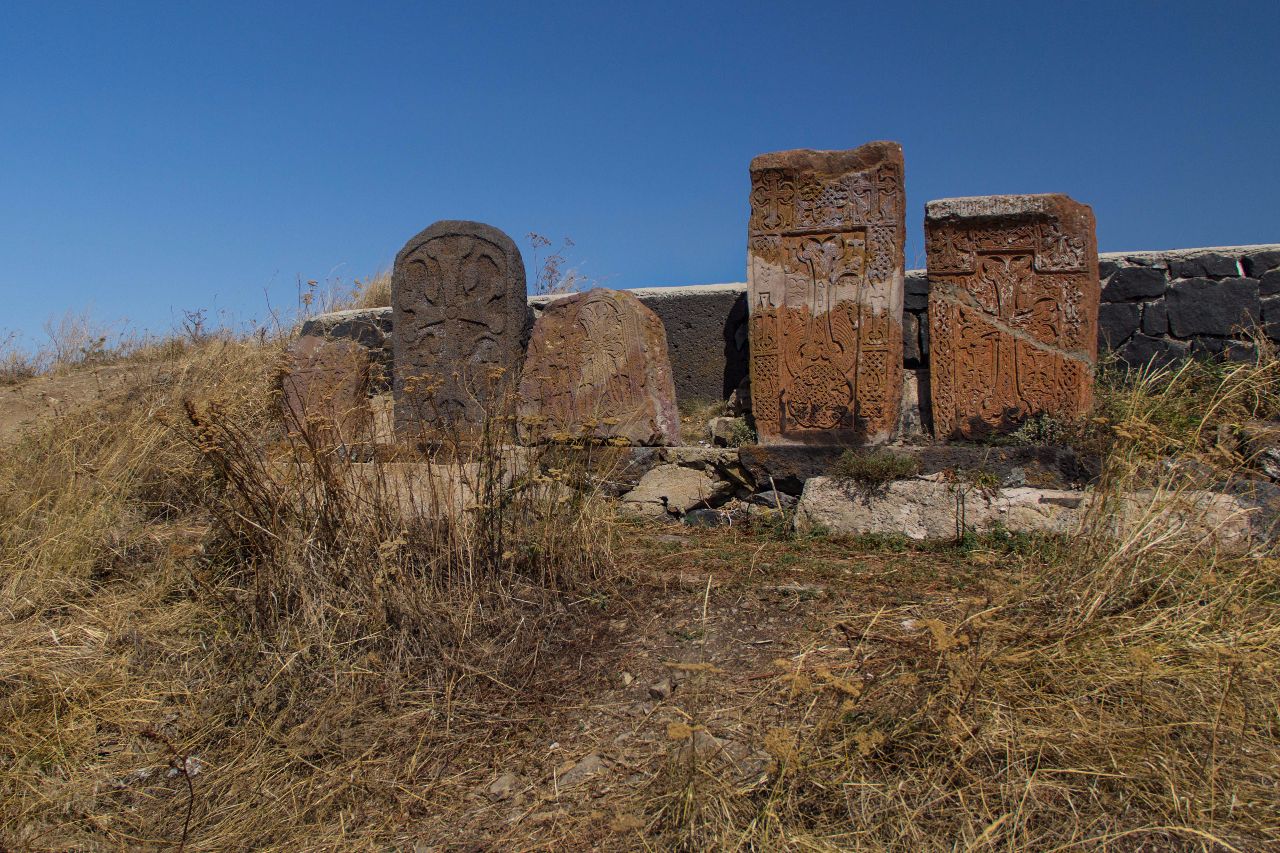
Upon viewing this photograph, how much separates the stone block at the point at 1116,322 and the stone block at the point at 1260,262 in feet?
2.05

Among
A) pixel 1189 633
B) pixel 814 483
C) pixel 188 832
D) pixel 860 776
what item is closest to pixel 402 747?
pixel 188 832

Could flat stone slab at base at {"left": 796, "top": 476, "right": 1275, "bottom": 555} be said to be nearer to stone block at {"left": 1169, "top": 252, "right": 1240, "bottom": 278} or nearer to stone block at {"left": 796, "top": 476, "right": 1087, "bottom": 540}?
stone block at {"left": 796, "top": 476, "right": 1087, "bottom": 540}

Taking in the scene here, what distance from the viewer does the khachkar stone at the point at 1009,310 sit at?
5.15 m

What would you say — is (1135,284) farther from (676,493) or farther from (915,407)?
(676,493)

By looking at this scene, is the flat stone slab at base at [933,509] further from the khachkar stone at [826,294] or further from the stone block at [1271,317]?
the stone block at [1271,317]

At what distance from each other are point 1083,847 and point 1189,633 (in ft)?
2.66

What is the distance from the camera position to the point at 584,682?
3.11m

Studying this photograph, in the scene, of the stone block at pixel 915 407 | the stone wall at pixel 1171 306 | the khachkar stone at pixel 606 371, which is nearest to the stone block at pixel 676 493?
the khachkar stone at pixel 606 371

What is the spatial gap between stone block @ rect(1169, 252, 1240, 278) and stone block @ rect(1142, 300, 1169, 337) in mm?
194

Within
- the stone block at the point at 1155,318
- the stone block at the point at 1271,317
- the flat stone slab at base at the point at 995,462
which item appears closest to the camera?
the flat stone slab at base at the point at 995,462

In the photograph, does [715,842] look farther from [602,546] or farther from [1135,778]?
[602,546]

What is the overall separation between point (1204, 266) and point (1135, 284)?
0.37 meters

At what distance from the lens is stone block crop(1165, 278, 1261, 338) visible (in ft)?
19.4

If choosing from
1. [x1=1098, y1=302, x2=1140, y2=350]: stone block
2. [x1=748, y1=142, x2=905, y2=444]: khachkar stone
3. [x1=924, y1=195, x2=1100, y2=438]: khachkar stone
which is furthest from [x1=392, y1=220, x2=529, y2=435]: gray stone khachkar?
[x1=1098, y1=302, x2=1140, y2=350]: stone block
